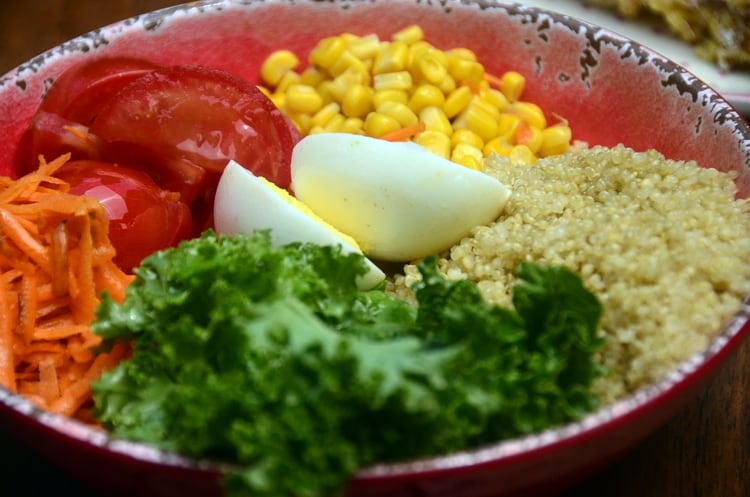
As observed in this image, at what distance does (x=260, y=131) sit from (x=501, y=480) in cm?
99

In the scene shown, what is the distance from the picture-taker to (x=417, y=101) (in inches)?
76.5

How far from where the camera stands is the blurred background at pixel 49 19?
2.70 meters

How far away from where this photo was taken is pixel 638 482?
1299 millimetres

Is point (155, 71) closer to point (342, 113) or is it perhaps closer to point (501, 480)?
point (342, 113)

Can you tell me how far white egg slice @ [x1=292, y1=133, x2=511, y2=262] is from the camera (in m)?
1.47

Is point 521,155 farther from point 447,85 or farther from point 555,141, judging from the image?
point 447,85

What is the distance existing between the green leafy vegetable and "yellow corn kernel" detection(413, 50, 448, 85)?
88 centimetres

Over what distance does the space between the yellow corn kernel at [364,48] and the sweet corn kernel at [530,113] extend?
15.4 inches

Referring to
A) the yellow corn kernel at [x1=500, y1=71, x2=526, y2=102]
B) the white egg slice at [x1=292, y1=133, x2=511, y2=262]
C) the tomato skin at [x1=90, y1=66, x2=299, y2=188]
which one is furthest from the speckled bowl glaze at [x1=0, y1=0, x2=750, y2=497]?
the white egg slice at [x1=292, y1=133, x2=511, y2=262]

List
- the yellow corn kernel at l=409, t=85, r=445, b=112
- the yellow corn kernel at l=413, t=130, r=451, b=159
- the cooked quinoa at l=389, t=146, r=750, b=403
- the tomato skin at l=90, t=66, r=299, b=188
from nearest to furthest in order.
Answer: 1. the cooked quinoa at l=389, t=146, r=750, b=403
2. the tomato skin at l=90, t=66, r=299, b=188
3. the yellow corn kernel at l=413, t=130, r=451, b=159
4. the yellow corn kernel at l=409, t=85, r=445, b=112

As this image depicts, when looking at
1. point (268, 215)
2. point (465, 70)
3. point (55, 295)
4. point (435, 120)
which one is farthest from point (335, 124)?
point (55, 295)

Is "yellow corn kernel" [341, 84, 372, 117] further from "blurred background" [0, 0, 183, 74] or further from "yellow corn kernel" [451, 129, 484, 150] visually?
"blurred background" [0, 0, 183, 74]

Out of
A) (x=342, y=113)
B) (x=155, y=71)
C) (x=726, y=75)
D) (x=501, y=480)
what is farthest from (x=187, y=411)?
(x=726, y=75)

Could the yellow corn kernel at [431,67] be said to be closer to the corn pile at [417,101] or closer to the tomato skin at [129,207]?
the corn pile at [417,101]
